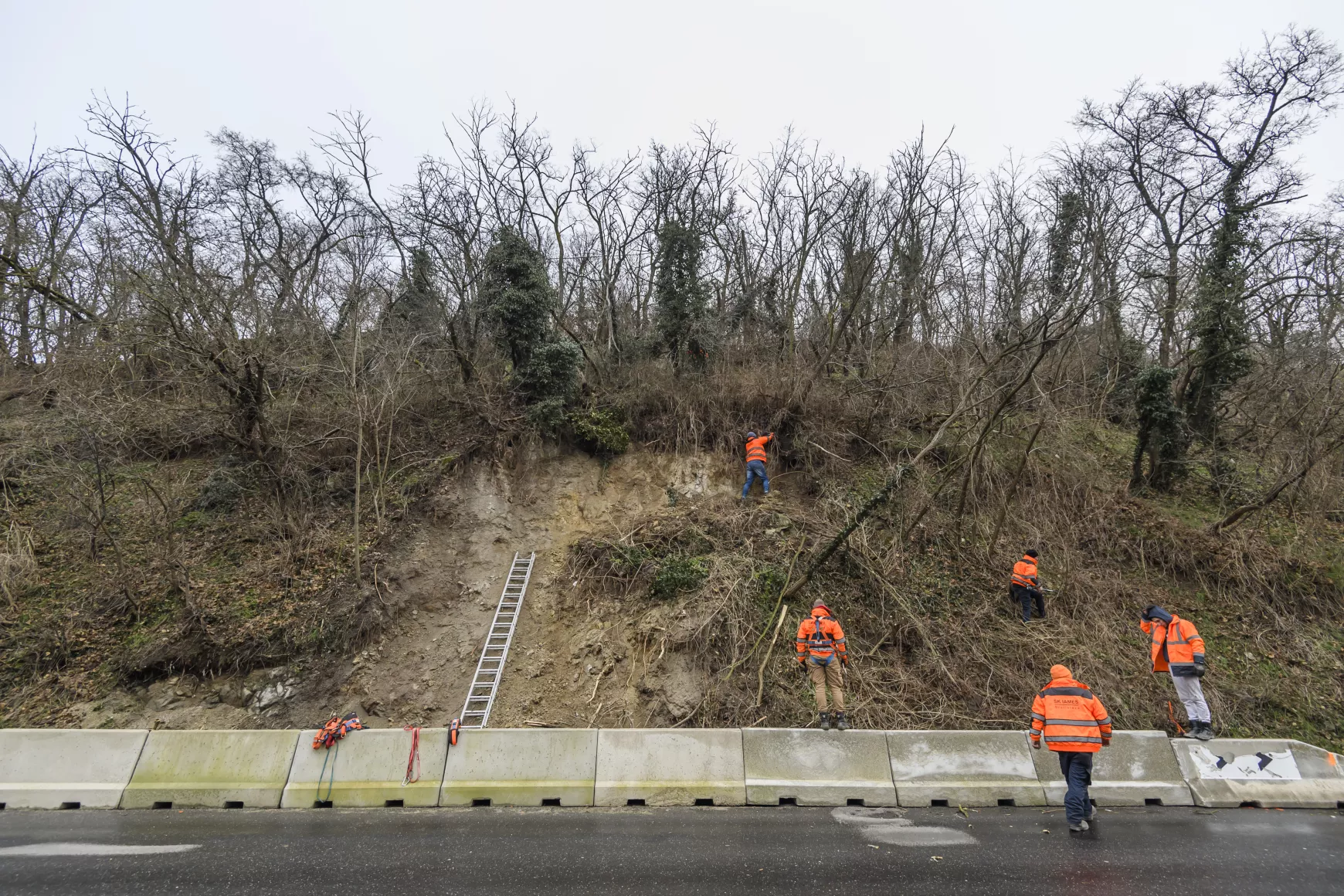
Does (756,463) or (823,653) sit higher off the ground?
(756,463)

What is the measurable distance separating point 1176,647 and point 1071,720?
3.15 meters

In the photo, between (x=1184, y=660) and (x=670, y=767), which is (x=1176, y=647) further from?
(x=670, y=767)

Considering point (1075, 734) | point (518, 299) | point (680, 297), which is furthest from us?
point (680, 297)

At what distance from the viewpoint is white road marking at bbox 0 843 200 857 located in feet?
19.6

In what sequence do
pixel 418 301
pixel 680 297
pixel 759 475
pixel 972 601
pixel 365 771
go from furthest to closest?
pixel 418 301 < pixel 680 297 < pixel 759 475 < pixel 972 601 < pixel 365 771

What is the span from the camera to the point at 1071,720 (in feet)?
21.1

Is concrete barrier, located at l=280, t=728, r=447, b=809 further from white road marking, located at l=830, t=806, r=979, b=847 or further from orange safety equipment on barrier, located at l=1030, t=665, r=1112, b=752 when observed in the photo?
orange safety equipment on barrier, located at l=1030, t=665, r=1112, b=752

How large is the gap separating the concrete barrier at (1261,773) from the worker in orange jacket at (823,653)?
3976 millimetres

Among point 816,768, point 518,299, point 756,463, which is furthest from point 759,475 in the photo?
point 518,299

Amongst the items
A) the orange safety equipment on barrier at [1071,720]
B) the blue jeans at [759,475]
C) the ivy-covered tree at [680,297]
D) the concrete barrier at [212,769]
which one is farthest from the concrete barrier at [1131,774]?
the ivy-covered tree at [680,297]

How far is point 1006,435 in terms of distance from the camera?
1455 cm

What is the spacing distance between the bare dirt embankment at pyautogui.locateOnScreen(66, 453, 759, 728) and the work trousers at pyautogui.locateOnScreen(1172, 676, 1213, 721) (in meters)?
6.40

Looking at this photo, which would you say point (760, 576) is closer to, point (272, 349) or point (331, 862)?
point (331, 862)

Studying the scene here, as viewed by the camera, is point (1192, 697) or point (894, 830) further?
point (1192, 697)
